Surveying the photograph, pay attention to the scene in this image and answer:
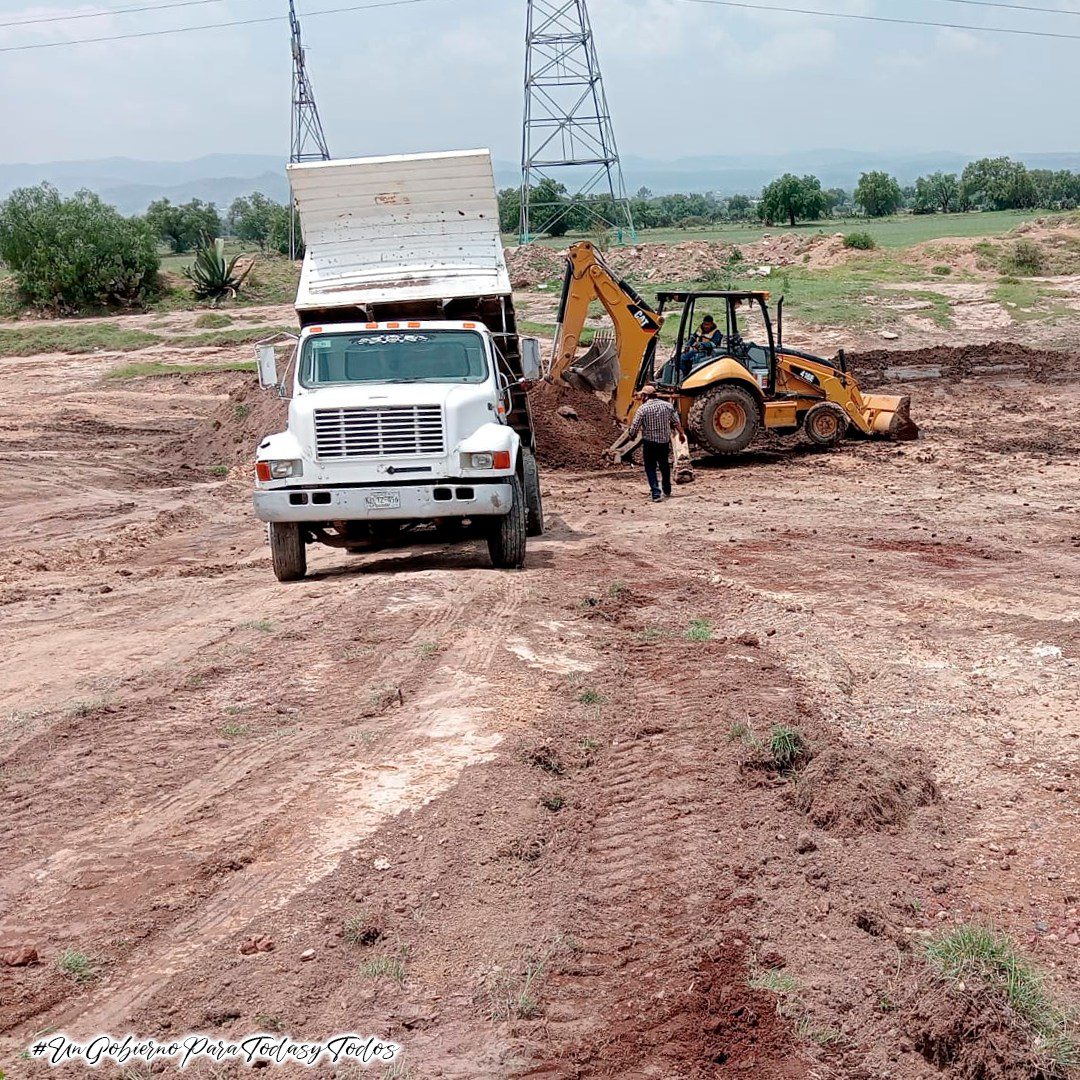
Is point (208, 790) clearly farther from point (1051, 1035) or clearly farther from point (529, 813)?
point (1051, 1035)

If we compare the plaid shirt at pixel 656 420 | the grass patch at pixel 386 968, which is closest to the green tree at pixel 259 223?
the plaid shirt at pixel 656 420

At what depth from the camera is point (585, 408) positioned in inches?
769

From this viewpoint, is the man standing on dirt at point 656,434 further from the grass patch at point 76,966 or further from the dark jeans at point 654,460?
the grass patch at point 76,966

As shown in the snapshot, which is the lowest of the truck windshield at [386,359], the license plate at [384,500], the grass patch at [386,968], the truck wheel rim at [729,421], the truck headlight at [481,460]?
the grass patch at [386,968]

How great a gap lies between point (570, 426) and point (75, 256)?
99.4 feet

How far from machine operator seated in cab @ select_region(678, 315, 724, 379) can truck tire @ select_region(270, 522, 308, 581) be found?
8138 millimetres

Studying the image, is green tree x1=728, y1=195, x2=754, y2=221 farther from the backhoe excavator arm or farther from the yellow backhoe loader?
the backhoe excavator arm

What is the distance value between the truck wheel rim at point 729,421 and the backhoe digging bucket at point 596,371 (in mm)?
2227

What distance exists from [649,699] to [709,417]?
34.4 ft

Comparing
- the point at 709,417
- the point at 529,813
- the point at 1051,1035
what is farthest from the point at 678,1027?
the point at 709,417

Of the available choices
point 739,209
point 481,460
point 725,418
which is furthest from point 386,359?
point 739,209

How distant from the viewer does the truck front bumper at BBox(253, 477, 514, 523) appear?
11.1 m

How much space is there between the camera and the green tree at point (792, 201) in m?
90.7

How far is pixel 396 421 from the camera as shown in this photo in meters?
11.2
